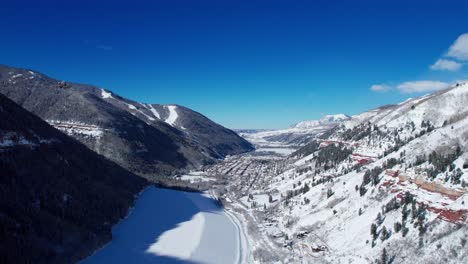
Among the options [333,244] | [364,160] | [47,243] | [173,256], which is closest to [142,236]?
[173,256]

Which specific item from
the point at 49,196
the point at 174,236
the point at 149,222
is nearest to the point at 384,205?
the point at 174,236

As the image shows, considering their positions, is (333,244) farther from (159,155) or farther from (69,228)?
(159,155)

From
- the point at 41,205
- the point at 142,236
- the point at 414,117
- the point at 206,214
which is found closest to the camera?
the point at 41,205

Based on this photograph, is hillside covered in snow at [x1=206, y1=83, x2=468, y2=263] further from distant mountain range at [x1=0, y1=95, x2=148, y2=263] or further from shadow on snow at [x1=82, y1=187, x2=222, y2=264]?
distant mountain range at [x1=0, y1=95, x2=148, y2=263]

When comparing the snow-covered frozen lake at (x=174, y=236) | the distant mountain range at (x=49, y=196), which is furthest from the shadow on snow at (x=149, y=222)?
the distant mountain range at (x=49, y=196)

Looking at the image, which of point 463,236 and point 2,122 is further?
point 2,122

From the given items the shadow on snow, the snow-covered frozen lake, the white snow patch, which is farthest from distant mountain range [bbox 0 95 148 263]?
the white snow patch

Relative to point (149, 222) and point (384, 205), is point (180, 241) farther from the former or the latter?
point (384, 205)

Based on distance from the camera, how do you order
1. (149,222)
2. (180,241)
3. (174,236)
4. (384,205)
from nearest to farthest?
(384,205) → (180,241) → (174,236) → (149,222)
